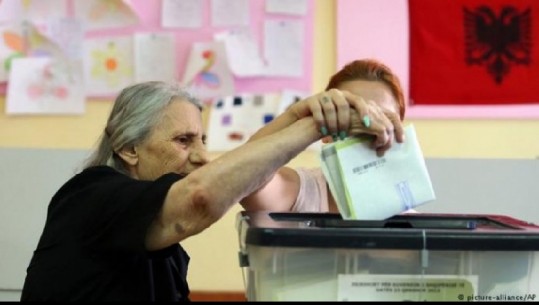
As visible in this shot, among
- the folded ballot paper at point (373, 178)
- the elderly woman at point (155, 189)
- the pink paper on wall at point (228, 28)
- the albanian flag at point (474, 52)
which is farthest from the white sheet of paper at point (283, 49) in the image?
the folded ballot paper at point (373, 178)

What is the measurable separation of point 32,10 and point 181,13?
0.49m

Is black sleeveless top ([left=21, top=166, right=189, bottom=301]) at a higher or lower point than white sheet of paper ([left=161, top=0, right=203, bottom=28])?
lower

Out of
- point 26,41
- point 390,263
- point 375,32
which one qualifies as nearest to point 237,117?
point 375,32

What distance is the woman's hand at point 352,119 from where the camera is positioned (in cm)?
89

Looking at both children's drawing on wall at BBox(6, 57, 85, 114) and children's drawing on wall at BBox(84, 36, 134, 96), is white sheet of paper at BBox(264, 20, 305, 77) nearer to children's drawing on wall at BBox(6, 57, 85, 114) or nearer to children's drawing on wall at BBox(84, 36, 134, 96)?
children's drawing on wall at BBox(84, 36, 134, 96)

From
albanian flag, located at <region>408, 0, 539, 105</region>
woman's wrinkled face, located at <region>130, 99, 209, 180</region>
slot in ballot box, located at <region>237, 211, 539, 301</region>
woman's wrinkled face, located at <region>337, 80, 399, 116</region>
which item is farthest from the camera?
albanian flag, located at <region>408, 0, 539, 105</region>

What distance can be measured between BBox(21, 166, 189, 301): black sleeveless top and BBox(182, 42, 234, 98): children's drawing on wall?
1131mm

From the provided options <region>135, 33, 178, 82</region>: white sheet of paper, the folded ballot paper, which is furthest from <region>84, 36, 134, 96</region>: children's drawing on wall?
the folded ballot paper

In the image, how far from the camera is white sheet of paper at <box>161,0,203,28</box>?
2.21m

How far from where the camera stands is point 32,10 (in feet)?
7.34

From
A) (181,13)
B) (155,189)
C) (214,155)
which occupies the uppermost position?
(181,13)

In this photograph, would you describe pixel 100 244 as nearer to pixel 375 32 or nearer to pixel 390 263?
pixel 390 263

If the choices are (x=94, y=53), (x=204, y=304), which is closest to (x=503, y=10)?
(x=94, y=53)

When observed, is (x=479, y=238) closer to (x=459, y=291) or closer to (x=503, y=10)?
(x=459, y=291)
